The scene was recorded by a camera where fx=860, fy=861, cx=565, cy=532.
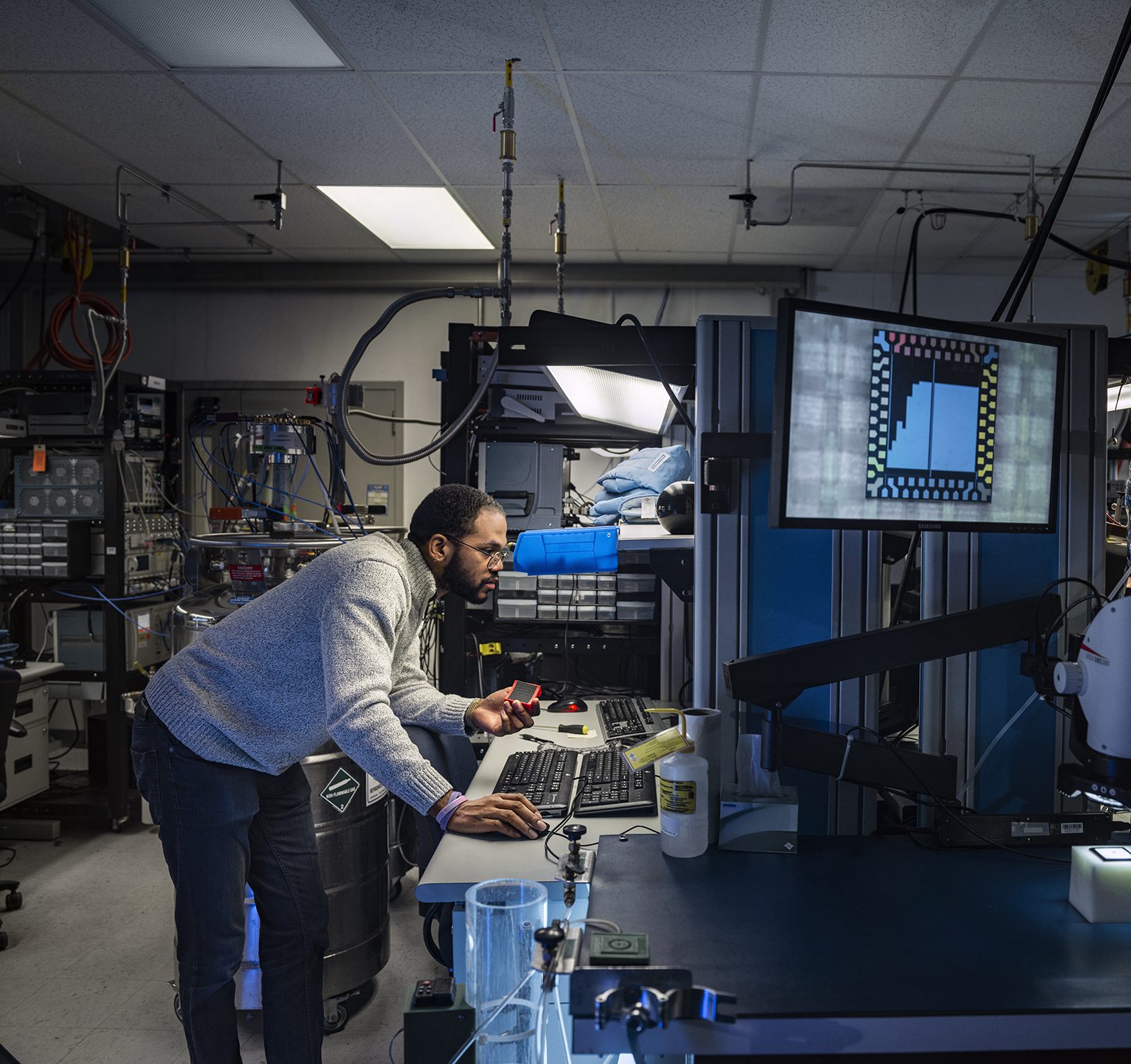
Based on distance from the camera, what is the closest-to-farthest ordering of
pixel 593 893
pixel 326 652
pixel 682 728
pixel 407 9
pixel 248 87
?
pixel 593 893
pixel 682 728
pixel 326 652
pixel 407 9
pixel 248 87

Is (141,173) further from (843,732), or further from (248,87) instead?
(843,732)

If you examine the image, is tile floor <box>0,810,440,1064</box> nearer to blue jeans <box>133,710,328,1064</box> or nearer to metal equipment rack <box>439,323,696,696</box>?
blue jeans <box>133,710,328,1064</box>

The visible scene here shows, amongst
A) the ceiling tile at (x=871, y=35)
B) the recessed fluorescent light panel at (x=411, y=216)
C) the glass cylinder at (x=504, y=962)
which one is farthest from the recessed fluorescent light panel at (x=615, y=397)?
the recessed fluorescent light panel at (x=411, y=216)

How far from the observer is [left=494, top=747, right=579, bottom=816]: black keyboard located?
1622mm

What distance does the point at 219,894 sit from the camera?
5.48 feet

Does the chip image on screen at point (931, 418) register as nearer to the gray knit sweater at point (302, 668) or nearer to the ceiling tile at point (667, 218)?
the gray knit sweater at point (302, 668)

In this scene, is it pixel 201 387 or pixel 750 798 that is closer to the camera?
pixel 750 798

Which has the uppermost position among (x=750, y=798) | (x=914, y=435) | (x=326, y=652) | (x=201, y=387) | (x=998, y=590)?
(x=201, y=387)

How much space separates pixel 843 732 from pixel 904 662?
0.17m

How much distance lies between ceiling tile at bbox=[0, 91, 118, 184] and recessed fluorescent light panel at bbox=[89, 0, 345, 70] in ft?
2.52

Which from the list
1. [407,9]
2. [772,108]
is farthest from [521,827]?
[772,108]

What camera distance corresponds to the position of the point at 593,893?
1.15 m

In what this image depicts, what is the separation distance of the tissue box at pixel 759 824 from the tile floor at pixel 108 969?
4.23ft

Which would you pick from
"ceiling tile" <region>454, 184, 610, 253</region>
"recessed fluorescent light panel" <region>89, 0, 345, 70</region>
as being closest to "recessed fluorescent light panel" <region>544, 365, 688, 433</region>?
"recessed fluorescent light panel" <region>89, 0, 345, 70</region>
